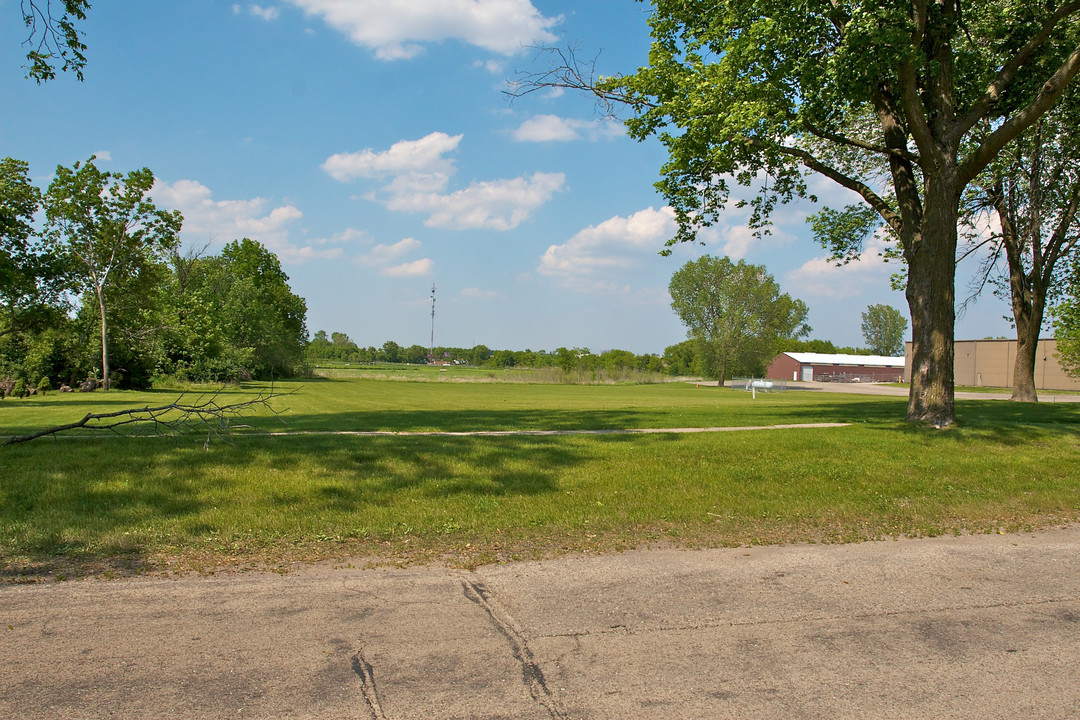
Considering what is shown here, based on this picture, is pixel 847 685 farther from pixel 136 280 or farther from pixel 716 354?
pixel 716 354

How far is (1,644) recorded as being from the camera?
386 centimetres

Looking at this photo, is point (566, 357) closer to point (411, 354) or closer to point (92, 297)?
point (92, 297)

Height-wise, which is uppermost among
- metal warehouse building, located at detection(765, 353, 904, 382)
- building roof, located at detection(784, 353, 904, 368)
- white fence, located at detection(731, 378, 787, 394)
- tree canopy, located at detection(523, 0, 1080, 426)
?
tree canopy, located at detection(523, 0, 1080, 426)

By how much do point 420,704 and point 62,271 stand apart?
30381 mm

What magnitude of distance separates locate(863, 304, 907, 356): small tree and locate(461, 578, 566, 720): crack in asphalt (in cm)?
15866

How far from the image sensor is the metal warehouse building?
93.3 m

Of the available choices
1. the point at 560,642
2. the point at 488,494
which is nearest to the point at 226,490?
the point at 488,494

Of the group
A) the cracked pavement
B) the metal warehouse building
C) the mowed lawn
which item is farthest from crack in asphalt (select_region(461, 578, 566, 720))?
the metal warehouse building

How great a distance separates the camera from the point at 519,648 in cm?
394

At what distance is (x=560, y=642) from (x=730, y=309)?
7017cm

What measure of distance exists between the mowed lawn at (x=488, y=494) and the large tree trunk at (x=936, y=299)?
0.84m

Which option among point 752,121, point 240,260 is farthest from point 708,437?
point 240,260

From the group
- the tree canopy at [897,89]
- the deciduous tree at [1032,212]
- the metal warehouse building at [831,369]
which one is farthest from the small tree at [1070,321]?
the metal warehouse building at [831,369]

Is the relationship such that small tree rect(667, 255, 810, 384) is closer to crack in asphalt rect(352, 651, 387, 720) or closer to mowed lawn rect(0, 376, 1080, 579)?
mowed lawn rect(0, 376, 1080, 579)
